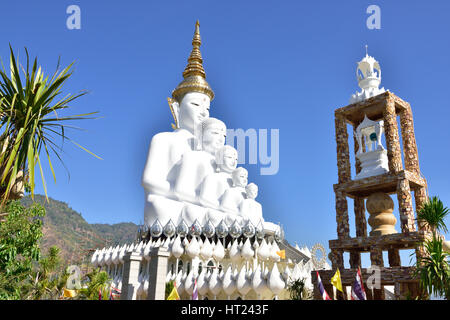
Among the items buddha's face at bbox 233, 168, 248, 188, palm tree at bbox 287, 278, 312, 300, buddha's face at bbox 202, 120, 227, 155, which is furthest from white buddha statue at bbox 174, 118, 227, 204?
palm tree at bbox 287, 278, 312, 300

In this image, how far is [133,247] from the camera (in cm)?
2459

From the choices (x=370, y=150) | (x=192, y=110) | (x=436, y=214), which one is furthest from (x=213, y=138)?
(x=436, y=214)

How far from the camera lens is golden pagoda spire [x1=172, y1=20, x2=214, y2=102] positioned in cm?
3199

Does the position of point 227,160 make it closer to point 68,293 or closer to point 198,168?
point 198,168

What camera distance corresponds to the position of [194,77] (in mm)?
32656

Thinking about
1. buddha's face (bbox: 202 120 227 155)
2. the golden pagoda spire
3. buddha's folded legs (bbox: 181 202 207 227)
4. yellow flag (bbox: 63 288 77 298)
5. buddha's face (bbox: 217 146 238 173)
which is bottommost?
yellow flag (bbox: 63 288 77 298)

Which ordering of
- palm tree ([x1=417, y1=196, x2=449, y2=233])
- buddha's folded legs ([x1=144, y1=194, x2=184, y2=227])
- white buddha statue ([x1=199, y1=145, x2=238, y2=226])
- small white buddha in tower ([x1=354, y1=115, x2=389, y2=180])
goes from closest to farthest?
palm tree ([x1=417, y1=196, x2=449, y2=233]) < small white buddha in tower ([x1=354, y1=115, x2=389, y2=180]) < buddha's folded legs ([x1=144, y1=194, x2=184, y2=227]) < white buddha statue ([x1=199, y1=145, x2=238, y2=226])

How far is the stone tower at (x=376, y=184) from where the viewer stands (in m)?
16.4

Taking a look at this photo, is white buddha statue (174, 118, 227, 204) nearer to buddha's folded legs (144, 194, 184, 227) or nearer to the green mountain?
buddha's folded legs (144, 194, 184, 227)

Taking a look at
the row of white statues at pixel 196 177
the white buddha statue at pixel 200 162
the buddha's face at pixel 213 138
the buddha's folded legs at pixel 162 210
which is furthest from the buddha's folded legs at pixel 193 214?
the buddha's face at pixel 213 138

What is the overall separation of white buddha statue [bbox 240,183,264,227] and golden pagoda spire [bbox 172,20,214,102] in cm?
917

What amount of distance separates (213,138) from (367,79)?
42.6 feet

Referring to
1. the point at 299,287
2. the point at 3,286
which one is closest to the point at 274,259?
the point at 299,287
